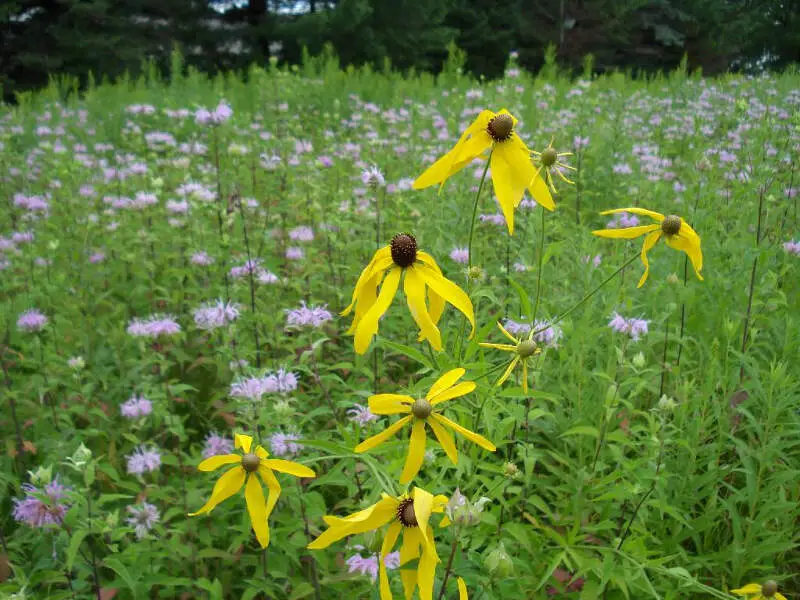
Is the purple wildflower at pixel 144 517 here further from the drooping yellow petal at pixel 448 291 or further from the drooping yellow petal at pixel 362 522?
the drooping yellow petal at pixel 448 291

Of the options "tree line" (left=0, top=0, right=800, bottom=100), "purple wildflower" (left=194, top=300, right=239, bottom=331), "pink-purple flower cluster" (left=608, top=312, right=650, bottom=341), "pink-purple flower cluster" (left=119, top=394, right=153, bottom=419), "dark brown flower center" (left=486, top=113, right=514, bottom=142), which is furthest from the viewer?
"tree line" (left=0, top=0, right=800, bottom=100)

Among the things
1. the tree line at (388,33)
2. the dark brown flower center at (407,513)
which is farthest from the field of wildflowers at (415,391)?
the tree line at (388,33)

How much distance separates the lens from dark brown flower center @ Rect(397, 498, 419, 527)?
83cm

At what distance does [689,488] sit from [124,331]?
2.22 metres

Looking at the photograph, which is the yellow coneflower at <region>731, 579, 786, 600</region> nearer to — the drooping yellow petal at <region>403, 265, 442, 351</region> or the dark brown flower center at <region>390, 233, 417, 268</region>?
the drooping yellow petal at <region>403, 265, 442, 351</region>

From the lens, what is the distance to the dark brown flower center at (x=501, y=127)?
1067 millimetres

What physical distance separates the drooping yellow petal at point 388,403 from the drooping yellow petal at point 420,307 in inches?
3.9

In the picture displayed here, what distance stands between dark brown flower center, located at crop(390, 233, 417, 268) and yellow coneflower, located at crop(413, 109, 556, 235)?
0.13 meters

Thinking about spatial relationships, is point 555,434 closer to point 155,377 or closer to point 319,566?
point 319,566

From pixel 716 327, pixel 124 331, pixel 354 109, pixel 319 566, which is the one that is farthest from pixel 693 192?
pixel 354 109

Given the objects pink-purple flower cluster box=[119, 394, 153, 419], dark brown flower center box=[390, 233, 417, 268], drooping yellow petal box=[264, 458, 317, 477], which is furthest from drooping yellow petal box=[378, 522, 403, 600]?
pink-purple flower cluster box=[119, 394, 153, 419]

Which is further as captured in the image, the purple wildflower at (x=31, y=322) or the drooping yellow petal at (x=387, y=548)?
the purple wildflower at (x=31, y=322)

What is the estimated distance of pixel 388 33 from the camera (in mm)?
15336

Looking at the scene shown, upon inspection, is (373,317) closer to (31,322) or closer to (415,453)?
(415,453)
